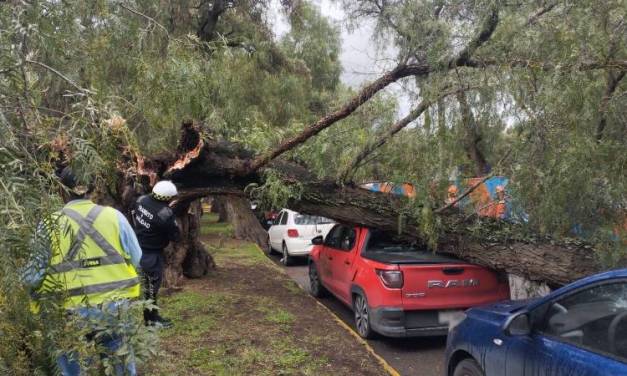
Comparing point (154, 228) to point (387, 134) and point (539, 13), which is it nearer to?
point (387, 134)

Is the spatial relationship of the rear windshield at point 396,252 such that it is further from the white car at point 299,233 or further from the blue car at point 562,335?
the white car at point 299,233

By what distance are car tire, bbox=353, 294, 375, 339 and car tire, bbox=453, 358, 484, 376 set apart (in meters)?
2.21

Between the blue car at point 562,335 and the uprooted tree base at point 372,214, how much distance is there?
236 cm

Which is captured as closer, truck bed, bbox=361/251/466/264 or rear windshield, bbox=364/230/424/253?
truck bed, bbox=361/251/466/264

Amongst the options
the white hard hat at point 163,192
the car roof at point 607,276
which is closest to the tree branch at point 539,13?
the car roof at point 607,276

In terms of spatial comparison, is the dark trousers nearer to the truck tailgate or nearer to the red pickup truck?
the red pickup truck

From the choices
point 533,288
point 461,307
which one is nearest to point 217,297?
point 461,307

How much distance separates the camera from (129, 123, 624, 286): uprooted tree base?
6234 millimetres

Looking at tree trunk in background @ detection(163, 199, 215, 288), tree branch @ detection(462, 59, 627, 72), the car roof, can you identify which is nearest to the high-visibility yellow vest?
the car roof

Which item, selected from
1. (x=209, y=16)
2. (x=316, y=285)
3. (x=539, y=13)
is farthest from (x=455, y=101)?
(x=209, y=16)

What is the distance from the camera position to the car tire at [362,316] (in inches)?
260

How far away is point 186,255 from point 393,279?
4.63 meters

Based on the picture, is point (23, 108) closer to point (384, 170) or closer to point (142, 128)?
point (384, 170)

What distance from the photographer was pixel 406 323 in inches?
243
